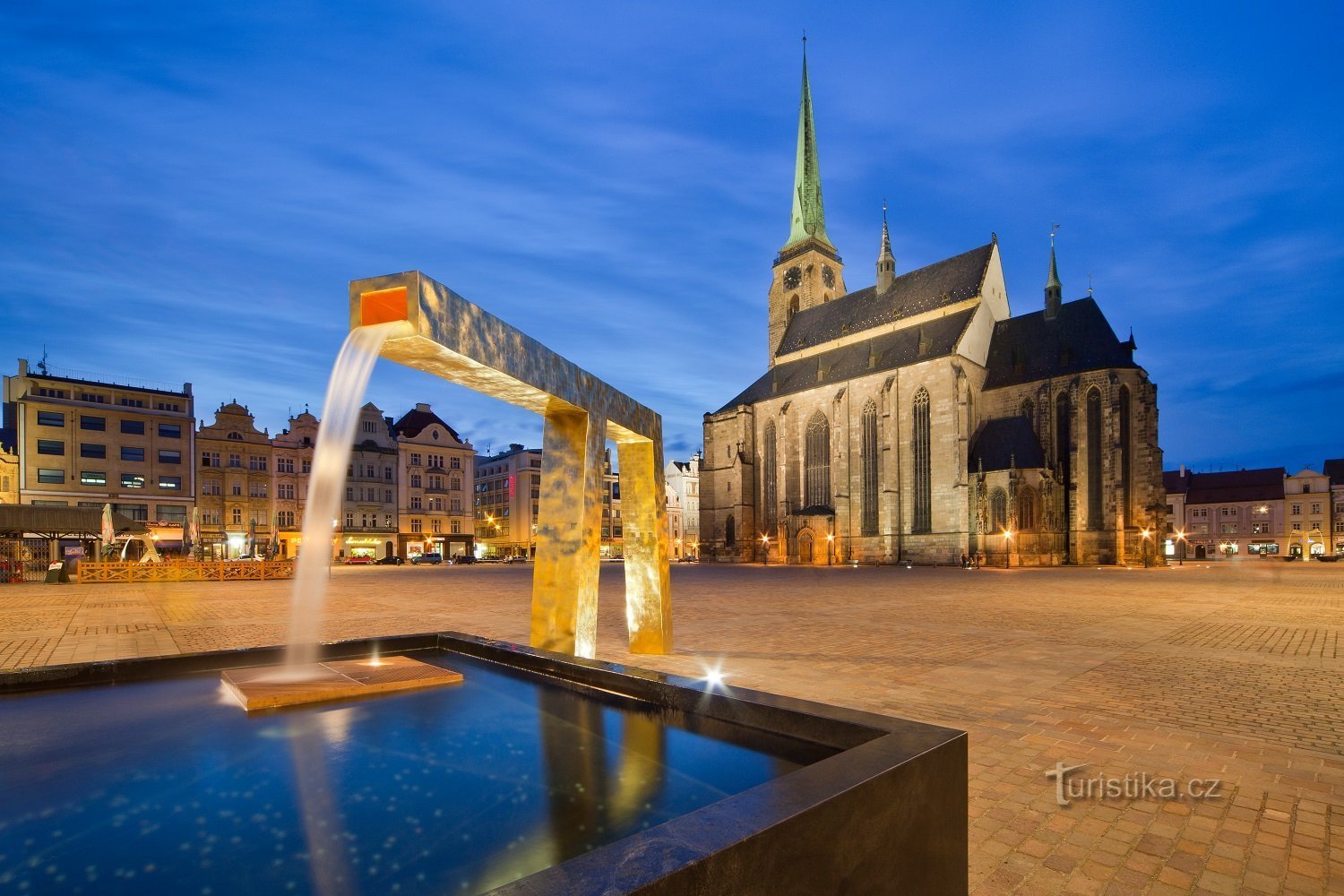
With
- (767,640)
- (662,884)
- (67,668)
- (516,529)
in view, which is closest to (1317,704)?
(767,640)

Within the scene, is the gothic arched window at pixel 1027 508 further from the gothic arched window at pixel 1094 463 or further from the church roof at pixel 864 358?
the church roof at pixel 864 358

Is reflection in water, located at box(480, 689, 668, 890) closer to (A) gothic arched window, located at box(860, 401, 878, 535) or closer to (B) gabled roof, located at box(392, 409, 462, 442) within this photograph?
(A) gothic arched window, located at box(860, 401, 878, 535)

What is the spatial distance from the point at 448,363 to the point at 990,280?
5727 centimetres

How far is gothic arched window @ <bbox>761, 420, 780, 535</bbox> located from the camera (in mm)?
59062

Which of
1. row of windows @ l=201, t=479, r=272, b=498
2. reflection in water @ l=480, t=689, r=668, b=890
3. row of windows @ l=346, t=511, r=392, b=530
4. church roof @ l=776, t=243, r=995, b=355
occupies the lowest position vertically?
row of windows @ l=346, t=511, r=392, b=530

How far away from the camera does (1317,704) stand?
21.8 ft

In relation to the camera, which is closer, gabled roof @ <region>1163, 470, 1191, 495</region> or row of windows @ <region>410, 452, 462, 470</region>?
row of windows @ <region>410, 452, 462, 470</region>

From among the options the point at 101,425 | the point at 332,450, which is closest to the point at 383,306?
the point at 332,450

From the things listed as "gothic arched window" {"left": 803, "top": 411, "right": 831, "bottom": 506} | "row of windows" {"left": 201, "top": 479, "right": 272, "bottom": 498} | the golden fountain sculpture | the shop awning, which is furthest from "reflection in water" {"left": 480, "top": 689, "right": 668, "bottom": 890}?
"row of windows" {"left": 201, "top": 479, "right": 272, "bottom": 498}

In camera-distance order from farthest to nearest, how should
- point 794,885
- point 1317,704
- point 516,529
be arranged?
point 516,529
point 1317,704
point 794,885

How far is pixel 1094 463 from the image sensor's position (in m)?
45.4

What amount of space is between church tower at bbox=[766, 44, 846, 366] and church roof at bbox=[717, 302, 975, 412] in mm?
Answer: 6315

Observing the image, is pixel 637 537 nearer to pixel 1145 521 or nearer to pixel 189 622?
pixel 189 622

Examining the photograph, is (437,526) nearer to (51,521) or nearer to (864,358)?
(51,521)
